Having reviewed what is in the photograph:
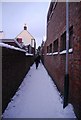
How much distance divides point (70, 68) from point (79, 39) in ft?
5.09

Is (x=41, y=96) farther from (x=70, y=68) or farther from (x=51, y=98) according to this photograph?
(x=70, y=68)

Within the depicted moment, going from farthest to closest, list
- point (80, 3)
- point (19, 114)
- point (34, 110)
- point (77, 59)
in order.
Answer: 1. point (34, 110)
2. point (19, 114)
3. point (77, 59)
4. point (80, 3)

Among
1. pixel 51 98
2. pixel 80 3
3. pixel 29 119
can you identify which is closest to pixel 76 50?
pixel 80 3

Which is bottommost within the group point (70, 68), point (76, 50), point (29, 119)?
point (29, 119)

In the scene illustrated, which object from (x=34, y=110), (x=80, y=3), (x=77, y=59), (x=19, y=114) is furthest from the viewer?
(x=34, y=110)

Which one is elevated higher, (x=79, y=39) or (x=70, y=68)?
(x=79, y=39)

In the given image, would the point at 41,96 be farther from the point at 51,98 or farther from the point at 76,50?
the point at 76,50

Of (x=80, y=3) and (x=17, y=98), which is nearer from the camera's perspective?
(x=80, y=3)

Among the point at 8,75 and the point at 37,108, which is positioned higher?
the point at 8,75

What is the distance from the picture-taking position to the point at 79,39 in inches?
218

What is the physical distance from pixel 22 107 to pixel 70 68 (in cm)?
187

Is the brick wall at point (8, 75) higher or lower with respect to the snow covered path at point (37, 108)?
higher

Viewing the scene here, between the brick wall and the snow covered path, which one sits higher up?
the brick wall

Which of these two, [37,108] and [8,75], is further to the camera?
[8,75]
